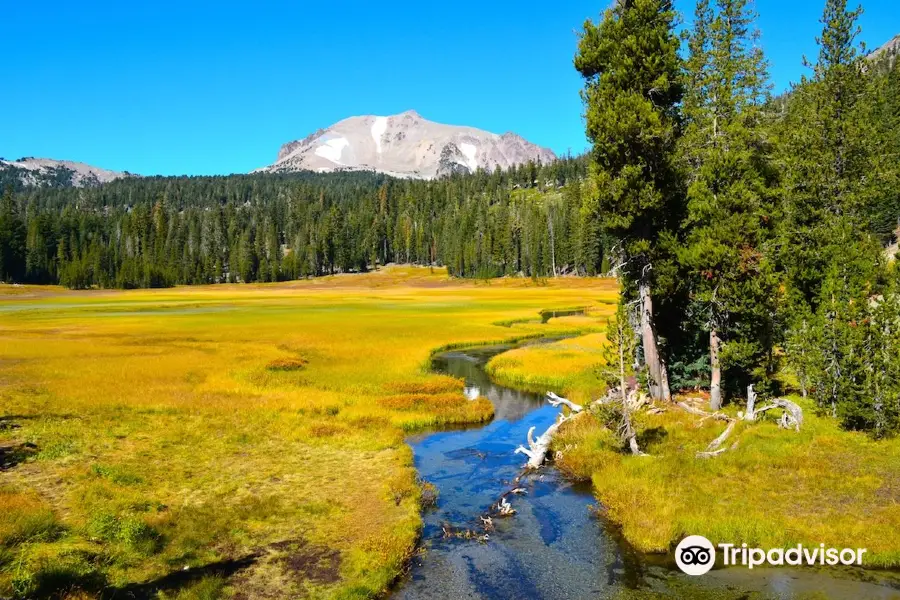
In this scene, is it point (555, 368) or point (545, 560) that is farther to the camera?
point (555, 368)

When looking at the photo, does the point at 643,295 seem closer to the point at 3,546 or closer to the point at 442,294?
the point at 3,546

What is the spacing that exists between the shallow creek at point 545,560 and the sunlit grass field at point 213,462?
3.62ft

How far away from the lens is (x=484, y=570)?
14.5 meters

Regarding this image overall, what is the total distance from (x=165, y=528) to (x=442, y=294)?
4512 inches

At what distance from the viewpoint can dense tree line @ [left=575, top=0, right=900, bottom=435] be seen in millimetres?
25047

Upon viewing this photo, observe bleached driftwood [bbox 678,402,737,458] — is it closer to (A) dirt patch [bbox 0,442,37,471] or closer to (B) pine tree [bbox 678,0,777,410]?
(B) pine tree [bbox 678,0,777,410]

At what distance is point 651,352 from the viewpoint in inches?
1123

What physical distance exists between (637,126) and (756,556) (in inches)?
713

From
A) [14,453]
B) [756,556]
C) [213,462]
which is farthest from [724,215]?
[14,453]

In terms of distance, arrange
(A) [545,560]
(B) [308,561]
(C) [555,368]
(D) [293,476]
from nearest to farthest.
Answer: (B) [308,561]
(A) [545,560]
(D) [293,476]
(C) [555,368]

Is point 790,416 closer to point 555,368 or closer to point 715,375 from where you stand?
point 715,375

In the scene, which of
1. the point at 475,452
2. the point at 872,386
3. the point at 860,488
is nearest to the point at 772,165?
the point at 872,386

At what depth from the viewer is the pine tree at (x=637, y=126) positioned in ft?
84.3

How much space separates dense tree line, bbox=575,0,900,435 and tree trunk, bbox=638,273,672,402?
7cm
